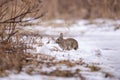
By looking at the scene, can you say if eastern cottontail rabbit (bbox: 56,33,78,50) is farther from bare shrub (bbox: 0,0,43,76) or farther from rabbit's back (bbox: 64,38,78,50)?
bare shrub (bbox: 0,0,43,76)

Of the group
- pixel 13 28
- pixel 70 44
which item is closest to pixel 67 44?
pixel 70 44

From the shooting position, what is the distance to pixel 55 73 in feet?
19.3

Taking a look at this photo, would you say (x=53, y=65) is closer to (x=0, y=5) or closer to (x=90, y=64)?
(x=90, y=64)

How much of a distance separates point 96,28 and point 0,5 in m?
9.10

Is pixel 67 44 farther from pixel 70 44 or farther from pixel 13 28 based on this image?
pixel 13 28

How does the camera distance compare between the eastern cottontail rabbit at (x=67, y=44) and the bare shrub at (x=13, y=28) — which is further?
the eastern cottontail rabbit at (x=67, y=44)

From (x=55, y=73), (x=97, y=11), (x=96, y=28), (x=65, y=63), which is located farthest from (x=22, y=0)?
(x=97, y=11)

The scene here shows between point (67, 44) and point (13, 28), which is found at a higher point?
point (13, 28)

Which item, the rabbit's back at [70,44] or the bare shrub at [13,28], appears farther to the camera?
the rabbit's back at [70,44]

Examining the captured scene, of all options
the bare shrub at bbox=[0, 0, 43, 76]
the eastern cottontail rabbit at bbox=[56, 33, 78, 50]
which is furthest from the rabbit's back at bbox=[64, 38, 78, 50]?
the bare shrub at bbox=[0, 0, 43, 76]

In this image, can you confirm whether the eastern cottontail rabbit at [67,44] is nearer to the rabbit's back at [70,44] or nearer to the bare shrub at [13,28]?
the rabbit's back at [70,44]

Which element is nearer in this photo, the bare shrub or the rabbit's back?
the bare shrub

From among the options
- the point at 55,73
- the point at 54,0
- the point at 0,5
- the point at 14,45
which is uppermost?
the point at 54,0

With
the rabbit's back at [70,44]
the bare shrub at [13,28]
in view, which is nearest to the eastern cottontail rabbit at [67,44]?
the rabbit's back at [70,44]
